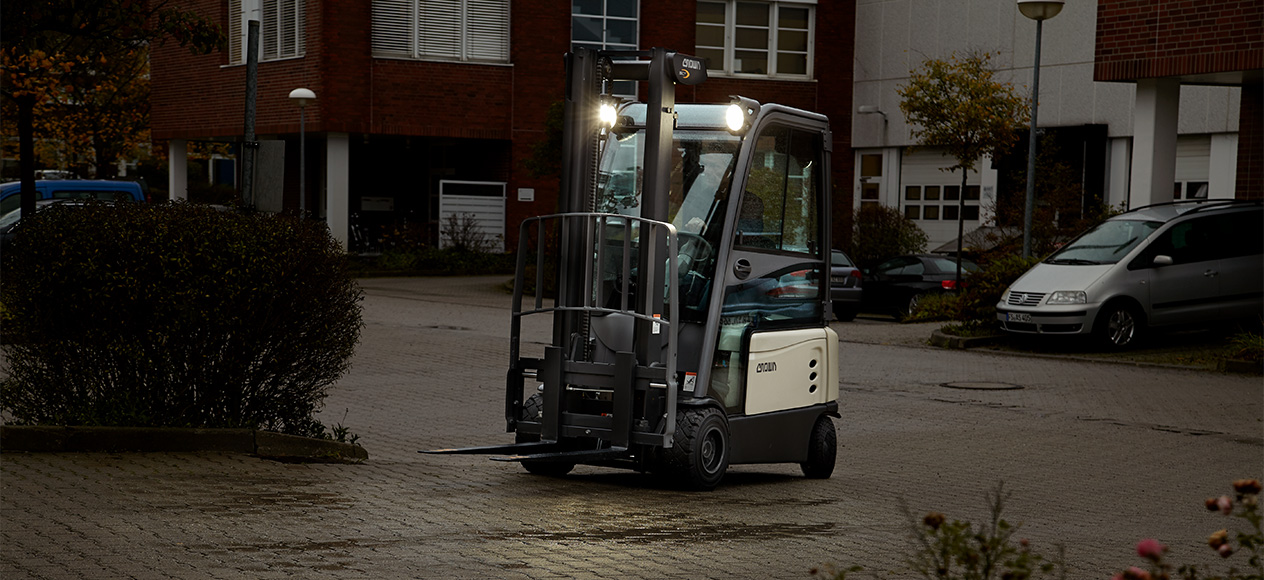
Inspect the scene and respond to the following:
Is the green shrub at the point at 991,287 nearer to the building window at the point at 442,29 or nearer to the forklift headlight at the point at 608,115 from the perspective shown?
the forklift headlight at the point at 608,115

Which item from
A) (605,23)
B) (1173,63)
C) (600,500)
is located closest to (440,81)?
(605,23)

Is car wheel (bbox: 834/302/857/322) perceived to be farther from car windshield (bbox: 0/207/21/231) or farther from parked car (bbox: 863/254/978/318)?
car windshield (bbox: 0/207/21/231)

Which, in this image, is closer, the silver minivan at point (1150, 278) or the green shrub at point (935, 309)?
the silver minivan at point (1150, 278)

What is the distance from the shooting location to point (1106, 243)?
20.4 m

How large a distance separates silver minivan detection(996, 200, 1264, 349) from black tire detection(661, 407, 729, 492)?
39.9 ft

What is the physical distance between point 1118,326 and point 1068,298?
828 millimetres

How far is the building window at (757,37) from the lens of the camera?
42.8m

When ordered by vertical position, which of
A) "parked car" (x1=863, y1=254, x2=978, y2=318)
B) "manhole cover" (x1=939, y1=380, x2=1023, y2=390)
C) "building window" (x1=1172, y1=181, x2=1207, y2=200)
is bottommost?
"manhole cover" (x1=939, y1=380, x2=1023, y2=390)

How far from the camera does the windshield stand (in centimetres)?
886

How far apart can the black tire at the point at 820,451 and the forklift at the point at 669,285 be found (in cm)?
24

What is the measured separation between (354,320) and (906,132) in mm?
33593

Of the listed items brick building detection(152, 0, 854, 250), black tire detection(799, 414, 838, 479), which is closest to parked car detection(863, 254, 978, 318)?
brick building detection(152, 0, 854, 250)

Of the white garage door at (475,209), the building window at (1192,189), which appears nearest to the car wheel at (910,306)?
the building window at (1192,189)

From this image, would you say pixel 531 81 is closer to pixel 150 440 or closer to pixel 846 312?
pixel 846 312
